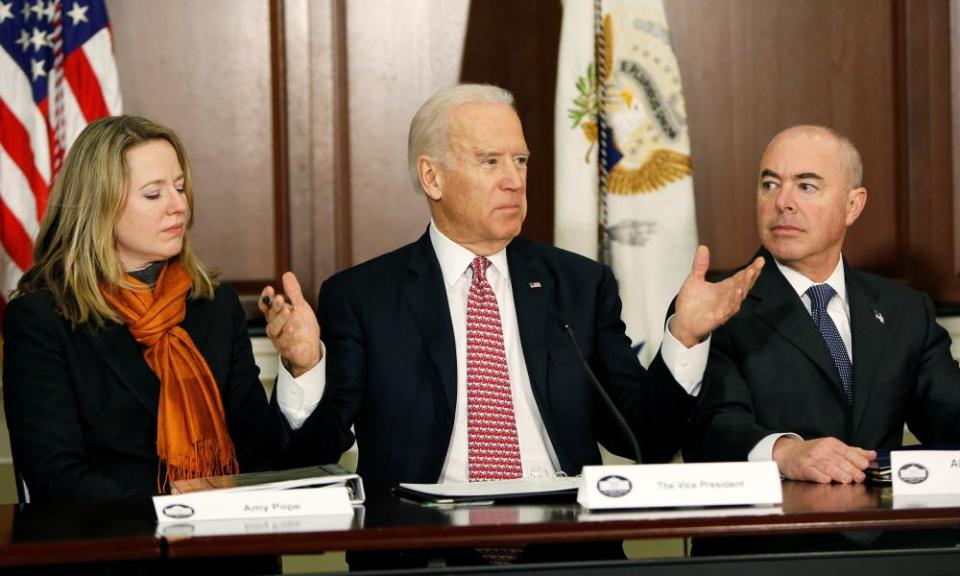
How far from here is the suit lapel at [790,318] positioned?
2.79m

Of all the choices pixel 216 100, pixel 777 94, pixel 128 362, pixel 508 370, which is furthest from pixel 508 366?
pixel 777 94

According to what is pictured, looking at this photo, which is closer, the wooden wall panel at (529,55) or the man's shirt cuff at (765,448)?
the man's shirt cuff at (765,448)

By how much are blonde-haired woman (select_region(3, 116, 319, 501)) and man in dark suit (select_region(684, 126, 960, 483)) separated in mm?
993

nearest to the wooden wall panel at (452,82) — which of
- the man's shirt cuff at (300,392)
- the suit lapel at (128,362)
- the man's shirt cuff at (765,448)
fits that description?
the suit lapel at (128,362)

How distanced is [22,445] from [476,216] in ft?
3.55

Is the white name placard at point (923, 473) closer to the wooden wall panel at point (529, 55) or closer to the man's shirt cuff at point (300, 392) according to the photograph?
the man's shirt cuff at point (300, 392)

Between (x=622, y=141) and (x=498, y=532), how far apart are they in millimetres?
2184

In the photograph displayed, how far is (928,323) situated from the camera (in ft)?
9.62

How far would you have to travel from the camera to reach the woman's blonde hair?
2.61 m

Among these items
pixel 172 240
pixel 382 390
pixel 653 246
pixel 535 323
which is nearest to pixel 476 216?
pixel 535 323

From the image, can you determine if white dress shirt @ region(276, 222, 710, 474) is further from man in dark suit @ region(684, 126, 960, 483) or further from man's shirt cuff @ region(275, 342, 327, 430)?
man in dark suit @ region(684, 126, 960, 483)

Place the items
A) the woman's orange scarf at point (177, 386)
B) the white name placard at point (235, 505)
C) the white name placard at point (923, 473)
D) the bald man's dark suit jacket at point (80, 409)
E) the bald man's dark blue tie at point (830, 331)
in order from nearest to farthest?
1. the white name placard at point (235, 505)
2. the white name placard at point (923, 473)
3. the bald man's dark suit jacket at point (80, 409)
4. the woman's orange scarf at point (177, 386)
5. the bald man's dark blue tie at point (830, 331)

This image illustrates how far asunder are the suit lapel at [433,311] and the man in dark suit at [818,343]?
56cm

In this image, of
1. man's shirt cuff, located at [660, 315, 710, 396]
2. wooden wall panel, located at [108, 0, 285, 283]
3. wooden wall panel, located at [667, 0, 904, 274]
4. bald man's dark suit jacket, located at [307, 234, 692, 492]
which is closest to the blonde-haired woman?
bald man's dark suit jacket, located at [307, 234, 692, 492]
